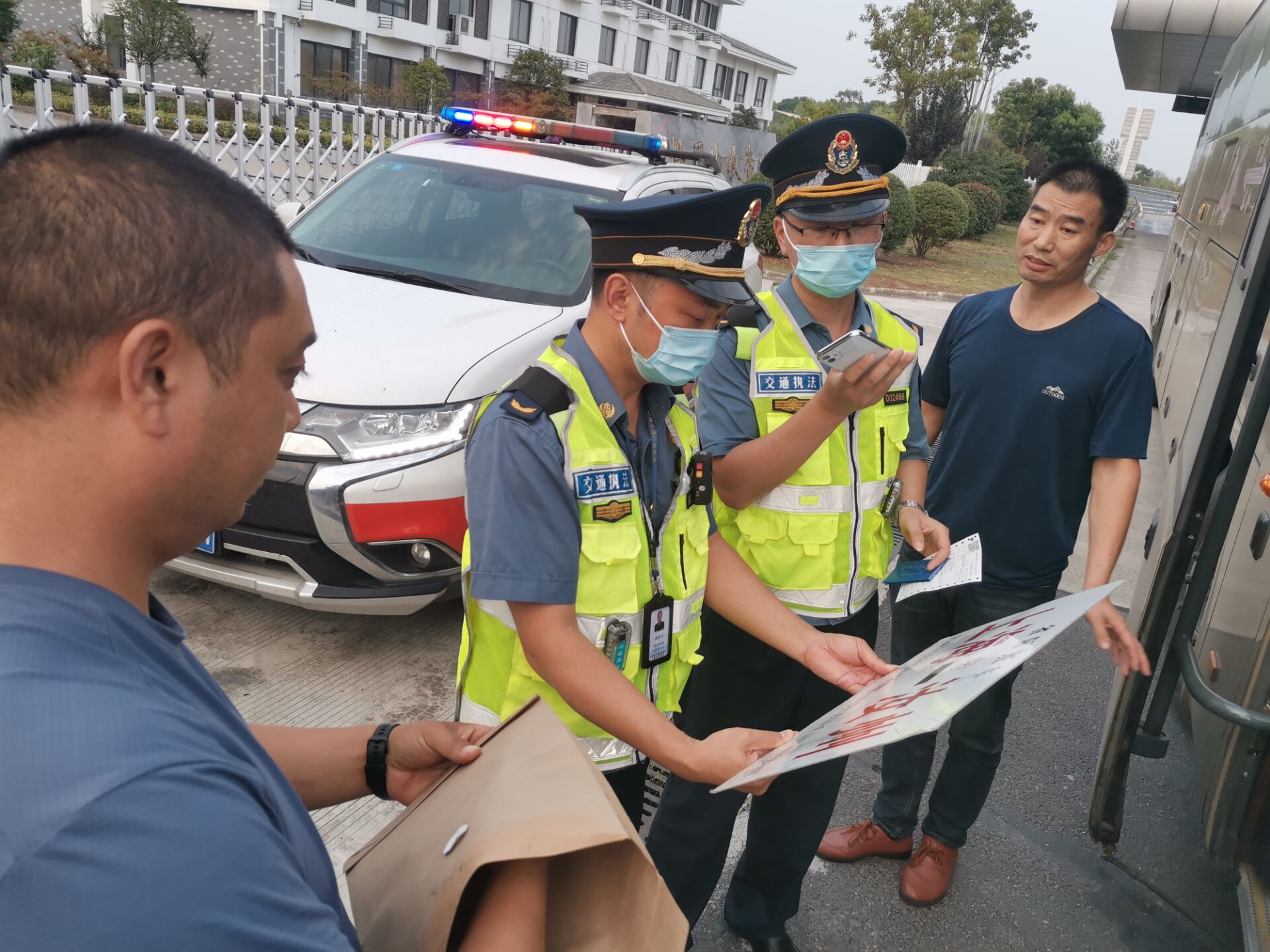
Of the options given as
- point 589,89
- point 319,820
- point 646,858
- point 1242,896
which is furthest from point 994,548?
point 589,89

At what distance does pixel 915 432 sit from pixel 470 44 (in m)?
43.1

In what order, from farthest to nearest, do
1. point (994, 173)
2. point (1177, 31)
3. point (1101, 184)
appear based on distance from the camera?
point (994, 173), point (1177, 31), point (1101, 184)

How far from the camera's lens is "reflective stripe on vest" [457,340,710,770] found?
158 cm

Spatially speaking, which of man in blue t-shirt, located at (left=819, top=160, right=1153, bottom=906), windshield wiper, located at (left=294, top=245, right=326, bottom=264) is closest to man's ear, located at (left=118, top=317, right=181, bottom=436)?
man in blue t-shirt, located at (left=819, top=160, right=1153, bottom=906)

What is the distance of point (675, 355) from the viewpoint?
5.69 ft

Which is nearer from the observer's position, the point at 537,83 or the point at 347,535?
the point at 347,535

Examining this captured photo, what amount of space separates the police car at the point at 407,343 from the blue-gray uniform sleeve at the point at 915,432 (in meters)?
1.54

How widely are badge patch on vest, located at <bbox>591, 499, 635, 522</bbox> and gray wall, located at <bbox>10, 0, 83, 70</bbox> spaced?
4308 cm

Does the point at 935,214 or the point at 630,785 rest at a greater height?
the point at 935,214

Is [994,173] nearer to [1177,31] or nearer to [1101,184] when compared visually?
[1177,31]

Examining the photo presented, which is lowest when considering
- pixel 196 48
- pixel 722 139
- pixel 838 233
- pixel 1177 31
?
pixel 838 233

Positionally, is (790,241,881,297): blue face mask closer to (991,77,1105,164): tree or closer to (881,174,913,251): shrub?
(881,174,913,251): shrub

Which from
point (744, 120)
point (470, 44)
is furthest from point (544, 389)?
point (744, 120)

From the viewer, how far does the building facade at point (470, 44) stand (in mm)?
34531
